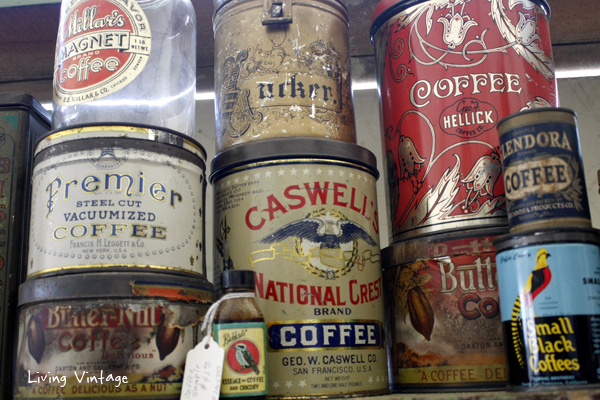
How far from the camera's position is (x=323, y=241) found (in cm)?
99

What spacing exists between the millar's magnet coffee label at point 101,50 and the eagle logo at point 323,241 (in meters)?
0.37

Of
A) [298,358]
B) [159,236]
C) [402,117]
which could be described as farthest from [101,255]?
[402,117]

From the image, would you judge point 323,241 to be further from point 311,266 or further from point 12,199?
point 12,199

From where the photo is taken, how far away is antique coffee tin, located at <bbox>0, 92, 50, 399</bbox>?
1.02 m

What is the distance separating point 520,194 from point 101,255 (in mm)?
597

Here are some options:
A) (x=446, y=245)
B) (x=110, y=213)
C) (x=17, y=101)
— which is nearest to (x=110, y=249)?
(x=110, y=213)

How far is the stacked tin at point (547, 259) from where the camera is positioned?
776 millimetres

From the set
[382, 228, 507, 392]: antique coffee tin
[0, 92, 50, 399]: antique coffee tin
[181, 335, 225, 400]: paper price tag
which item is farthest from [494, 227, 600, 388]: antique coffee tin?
[0, 92, 50, 399]: antique coffee tin

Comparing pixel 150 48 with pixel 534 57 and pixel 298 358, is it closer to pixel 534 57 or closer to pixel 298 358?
pixel 298 358

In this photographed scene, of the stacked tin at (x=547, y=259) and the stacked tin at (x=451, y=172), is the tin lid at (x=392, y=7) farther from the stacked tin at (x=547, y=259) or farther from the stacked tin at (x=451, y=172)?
the stacked tin at (x=547, y=259)

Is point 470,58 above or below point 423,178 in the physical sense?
above

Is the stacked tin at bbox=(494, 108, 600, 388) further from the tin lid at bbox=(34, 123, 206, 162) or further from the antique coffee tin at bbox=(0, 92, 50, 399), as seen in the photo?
the antique coffee tin at bbox=(0, 92, 50, 399)

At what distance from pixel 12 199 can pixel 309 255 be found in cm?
53

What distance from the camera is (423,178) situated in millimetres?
1088
